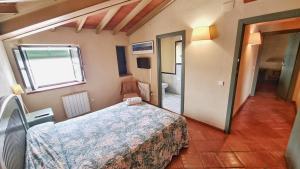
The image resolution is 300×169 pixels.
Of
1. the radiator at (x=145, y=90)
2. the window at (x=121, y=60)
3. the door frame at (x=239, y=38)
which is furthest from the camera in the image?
the window at (x=121, y=60)

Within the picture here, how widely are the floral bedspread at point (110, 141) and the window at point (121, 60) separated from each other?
2.31 metres

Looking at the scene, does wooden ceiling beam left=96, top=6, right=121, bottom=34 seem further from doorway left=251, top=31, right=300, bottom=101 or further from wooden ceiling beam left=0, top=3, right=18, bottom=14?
doorway left=251, top=31, right=300, bottom=101

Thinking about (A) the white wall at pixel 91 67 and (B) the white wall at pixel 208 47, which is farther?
(A) the white wall at pixel 91 67

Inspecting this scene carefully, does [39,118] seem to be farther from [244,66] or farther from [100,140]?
[244,66]

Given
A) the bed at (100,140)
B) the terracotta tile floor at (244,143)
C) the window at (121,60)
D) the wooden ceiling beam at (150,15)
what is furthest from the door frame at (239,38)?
the window at (121,60)

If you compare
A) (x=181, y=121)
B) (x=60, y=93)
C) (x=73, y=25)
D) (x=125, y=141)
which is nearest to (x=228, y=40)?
(x=181, y=121)

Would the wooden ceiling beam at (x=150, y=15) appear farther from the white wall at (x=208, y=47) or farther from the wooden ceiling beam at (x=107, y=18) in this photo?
the wooden ceiling beam at (x=107, y=18)

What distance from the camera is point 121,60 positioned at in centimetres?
437

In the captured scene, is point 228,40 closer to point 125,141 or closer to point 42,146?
point 125,141

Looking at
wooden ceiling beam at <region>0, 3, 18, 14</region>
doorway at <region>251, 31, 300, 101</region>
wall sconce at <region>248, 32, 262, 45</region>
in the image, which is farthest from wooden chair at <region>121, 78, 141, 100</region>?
doorway at <region>251, 31, 300, 101</region>

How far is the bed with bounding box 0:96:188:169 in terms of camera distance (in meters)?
1.23

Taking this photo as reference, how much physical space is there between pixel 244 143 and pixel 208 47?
1.85 m

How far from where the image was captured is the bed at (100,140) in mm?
1231

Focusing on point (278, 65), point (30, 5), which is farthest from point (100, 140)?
point (278, 65)
